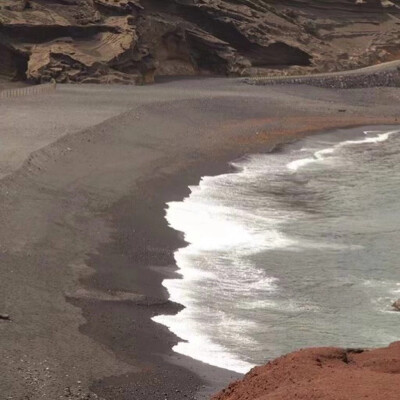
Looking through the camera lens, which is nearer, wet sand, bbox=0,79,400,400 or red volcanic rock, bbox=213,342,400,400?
red volcanic rock, bbox=213,342,400,400

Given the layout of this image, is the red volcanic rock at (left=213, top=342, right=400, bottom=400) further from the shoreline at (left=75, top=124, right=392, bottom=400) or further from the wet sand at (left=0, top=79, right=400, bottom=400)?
the wet sand at (left=0, top=79, right=400, bottom=400)

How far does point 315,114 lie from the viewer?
3562cm

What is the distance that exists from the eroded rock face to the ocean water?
458 inches

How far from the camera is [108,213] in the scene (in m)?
18.4

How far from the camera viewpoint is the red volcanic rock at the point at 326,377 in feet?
21.4

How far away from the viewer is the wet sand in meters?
10.3

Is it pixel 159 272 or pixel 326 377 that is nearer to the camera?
pixel 326 377

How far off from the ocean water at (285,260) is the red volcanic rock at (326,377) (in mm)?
3290

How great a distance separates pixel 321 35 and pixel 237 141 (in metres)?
18.0

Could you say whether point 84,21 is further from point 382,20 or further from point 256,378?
point 256,378

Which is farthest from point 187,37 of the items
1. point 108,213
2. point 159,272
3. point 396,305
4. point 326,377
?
point 326,377

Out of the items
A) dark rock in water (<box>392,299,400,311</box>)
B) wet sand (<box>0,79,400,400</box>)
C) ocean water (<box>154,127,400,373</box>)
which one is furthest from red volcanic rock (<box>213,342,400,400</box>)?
dark rock in water (<box>392,299,400,311</box>)

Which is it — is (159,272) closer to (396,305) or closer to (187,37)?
(396,305)

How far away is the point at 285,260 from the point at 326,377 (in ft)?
31.8
